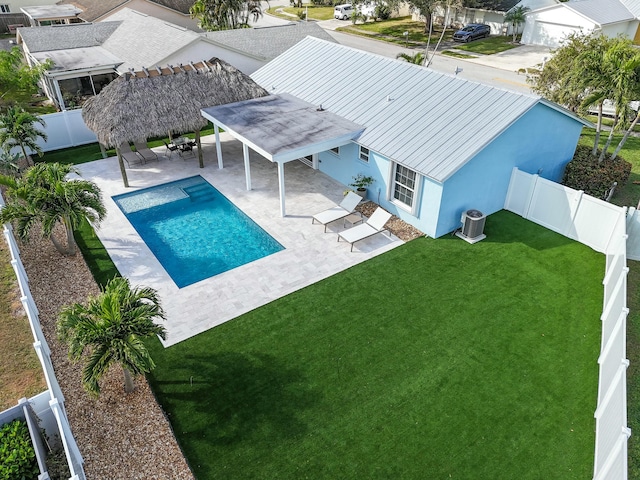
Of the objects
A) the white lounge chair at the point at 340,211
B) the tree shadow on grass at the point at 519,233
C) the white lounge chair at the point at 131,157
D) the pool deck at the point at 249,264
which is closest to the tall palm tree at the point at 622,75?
the tree shadow on grass at the point at 519,233

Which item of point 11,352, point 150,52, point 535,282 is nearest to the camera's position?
point 11,352

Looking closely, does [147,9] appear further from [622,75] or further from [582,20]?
[582,20]

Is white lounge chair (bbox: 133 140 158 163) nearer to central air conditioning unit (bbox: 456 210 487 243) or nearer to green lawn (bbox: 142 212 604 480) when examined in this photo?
green lawn (bbox: 142 212 604 480)

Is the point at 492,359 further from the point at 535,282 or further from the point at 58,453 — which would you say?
the point at 58,453

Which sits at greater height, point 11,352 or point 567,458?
point 11,352

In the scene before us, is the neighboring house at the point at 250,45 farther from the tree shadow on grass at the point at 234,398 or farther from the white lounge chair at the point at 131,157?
the tree shadow on grass at the point at 234,398

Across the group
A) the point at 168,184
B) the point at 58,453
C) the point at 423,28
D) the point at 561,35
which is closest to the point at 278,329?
the point at 58,453
